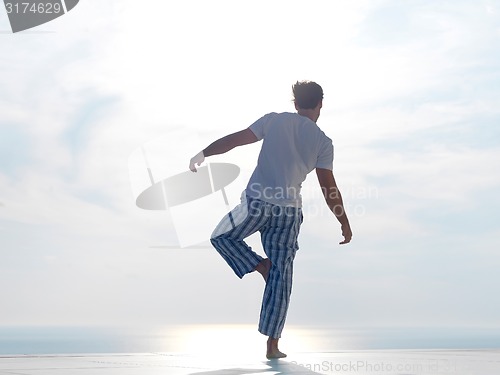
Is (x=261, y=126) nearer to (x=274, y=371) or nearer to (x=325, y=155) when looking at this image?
(x=325, y=155)

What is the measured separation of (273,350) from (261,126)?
1.69 metres

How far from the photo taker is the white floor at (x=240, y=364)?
4301 mm

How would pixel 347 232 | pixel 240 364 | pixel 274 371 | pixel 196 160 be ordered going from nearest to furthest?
pixel 274 371 → pixel 240 364 → pixel 196 160 → pixel 347 232

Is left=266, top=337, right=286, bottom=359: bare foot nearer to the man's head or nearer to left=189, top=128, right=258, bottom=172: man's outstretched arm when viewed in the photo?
left=189, top=128, right=258, bottom=172: man's outstretched arm

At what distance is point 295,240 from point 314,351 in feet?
4.30

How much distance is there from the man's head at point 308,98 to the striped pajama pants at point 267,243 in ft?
2.46

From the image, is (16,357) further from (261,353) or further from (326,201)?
(326,201)

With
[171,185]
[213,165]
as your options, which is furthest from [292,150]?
[171,185]

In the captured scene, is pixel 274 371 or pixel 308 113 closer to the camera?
pixel 274 371

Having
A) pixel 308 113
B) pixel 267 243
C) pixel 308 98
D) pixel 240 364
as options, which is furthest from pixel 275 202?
pixel 240 364

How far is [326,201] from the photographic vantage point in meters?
5.50

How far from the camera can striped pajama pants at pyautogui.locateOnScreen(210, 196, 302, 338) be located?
541 cm

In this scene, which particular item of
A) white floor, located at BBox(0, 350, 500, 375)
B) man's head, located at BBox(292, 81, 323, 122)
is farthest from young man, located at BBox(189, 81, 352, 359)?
white floor, located at BBox(0, 350, 500, 375)

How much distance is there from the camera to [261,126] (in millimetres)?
5465
